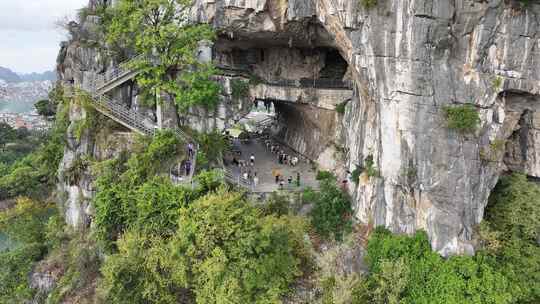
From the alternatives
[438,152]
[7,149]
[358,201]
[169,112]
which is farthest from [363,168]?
[7,149]

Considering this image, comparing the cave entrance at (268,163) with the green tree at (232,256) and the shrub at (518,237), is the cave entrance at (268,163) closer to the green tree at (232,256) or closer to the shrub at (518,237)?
the green tree at (232,256)

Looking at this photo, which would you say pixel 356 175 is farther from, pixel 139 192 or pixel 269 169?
pixel 139 192

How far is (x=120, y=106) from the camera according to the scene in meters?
21.8

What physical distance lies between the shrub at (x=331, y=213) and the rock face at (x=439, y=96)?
155 centimetres

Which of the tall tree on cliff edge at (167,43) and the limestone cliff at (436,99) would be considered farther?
the tall tree on cliff edge at (167,43)

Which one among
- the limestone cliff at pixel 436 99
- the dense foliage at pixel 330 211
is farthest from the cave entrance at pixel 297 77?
the limestone cliff at pixel 436 99

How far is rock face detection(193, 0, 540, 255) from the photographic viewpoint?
14398 mm

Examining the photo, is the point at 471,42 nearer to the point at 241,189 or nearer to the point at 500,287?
the point at 500,287

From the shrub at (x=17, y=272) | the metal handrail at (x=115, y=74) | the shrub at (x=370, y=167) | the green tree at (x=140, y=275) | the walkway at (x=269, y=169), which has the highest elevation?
the metal handrail at (x=115, y=74)

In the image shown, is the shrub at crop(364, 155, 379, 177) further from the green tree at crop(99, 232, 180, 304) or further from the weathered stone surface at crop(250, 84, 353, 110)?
the green tree at crop(99, 232, 180, 304)

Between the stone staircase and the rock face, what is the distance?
27.5ft

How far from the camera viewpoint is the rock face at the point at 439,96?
14.4m

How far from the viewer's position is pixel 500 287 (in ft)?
47.6

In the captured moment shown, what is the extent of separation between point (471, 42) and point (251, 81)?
45.2 ft
